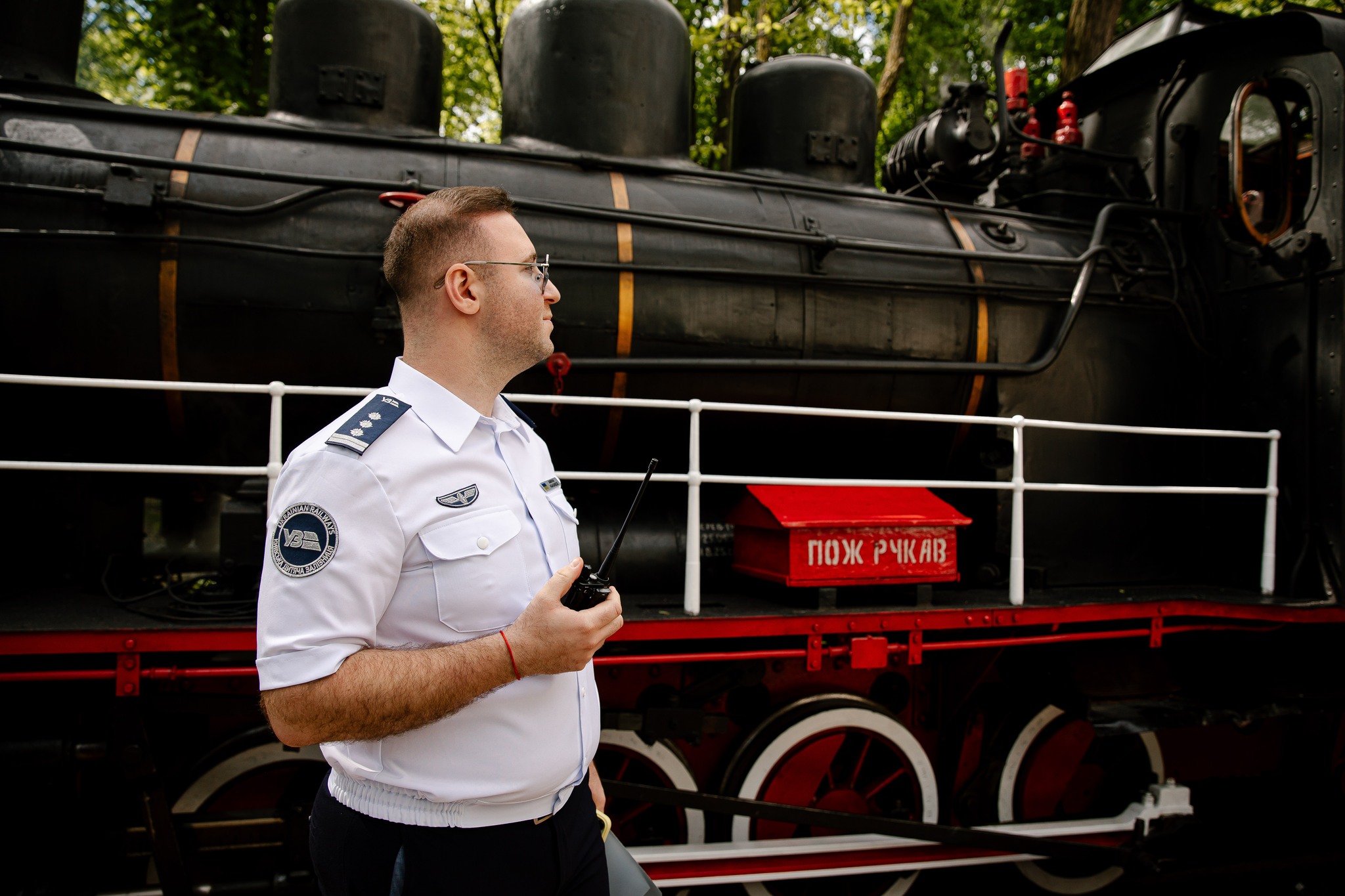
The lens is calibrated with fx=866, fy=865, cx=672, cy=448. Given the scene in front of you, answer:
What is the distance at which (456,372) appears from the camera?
4.50ft

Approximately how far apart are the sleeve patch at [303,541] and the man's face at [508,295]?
1.35 feet

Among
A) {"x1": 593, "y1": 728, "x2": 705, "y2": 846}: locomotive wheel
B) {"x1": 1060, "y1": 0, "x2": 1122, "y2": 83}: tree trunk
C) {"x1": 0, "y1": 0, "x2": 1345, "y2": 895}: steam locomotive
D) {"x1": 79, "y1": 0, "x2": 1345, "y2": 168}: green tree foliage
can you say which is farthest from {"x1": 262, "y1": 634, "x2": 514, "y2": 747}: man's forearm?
{"x1": 1060, "y1": 0, "x2": 1122, "y2": 83}: tree trunk

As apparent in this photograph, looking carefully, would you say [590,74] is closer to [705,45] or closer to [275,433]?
[275,433]

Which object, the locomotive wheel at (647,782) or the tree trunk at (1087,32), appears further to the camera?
the tree trunk at (1087,32)

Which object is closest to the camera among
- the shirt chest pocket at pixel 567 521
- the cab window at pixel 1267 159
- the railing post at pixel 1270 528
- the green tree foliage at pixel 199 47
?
the shirt chest pocket at pixel 567 521

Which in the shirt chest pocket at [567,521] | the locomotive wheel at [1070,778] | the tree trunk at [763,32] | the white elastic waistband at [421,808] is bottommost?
the locomotive wheel at [1070,778]

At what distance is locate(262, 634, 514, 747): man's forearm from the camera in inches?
42.9

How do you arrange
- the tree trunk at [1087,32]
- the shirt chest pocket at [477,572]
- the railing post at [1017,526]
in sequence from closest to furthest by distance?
1. the shirt chest pocket at [477,572]
2. the railing post at [1017,526]
3. the tree trunk at [1087,32]

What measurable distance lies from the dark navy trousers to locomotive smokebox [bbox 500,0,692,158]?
2.98 m

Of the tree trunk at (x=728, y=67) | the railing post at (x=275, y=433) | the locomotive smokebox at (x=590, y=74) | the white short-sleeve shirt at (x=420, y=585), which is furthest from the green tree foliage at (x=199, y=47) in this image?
the white short-sleeve shirt at (x=420, y=585)

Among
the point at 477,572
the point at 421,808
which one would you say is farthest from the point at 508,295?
the point at 421,808

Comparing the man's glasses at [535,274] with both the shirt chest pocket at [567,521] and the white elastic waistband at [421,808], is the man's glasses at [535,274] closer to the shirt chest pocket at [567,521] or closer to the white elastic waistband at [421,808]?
the shirt chest pocket at [567,521]

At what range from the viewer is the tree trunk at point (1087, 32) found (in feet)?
30.3

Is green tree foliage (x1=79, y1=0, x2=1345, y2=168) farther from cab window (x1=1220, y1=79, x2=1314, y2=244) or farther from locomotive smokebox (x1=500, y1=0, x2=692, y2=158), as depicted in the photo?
locomotive smokebox (x1=500, y1=0, x2=692, y2=158)
